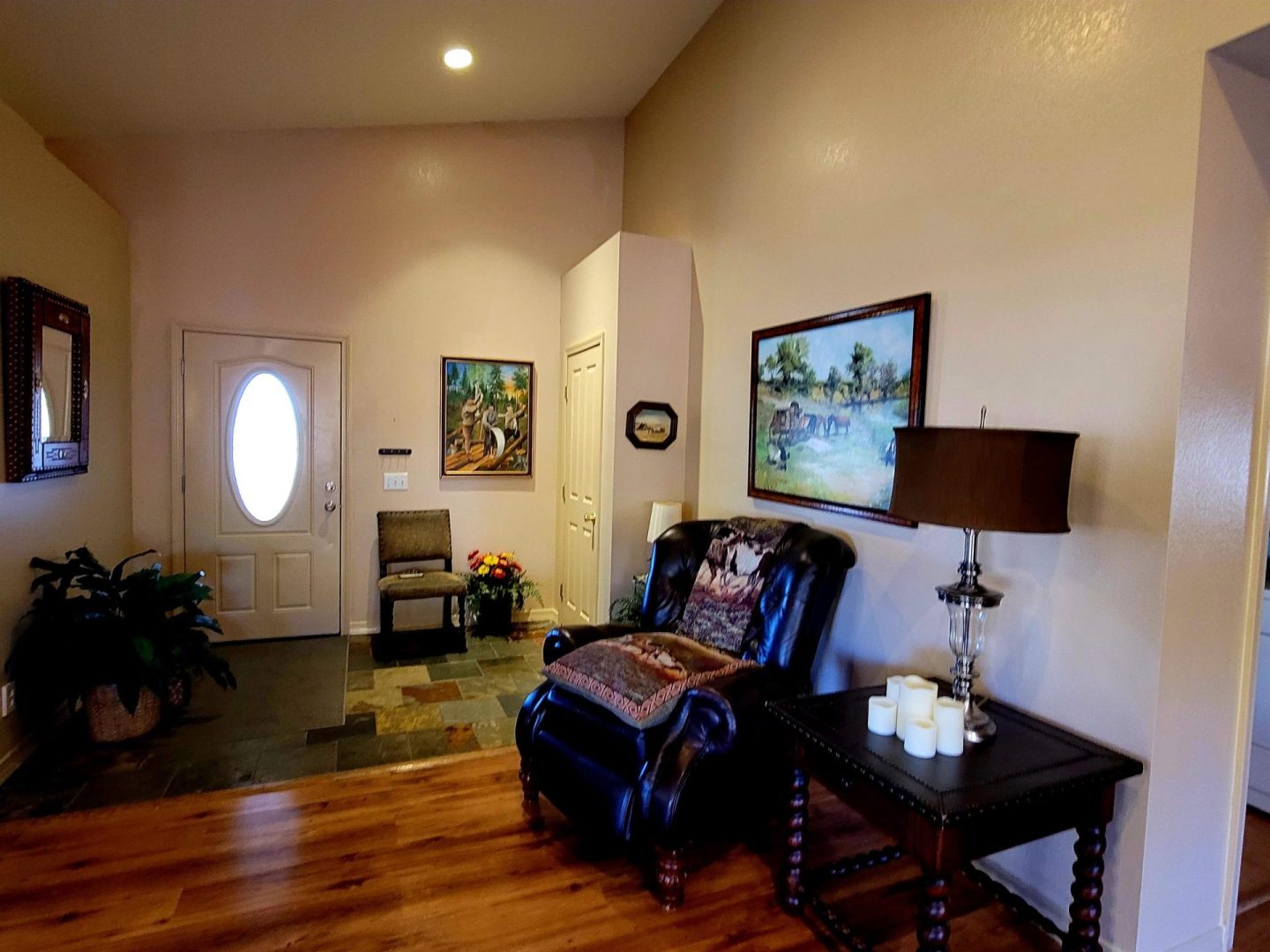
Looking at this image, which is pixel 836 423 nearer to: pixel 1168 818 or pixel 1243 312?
pixel 1243 312

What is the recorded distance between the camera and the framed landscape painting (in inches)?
189

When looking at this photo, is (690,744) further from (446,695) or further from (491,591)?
(491,591)

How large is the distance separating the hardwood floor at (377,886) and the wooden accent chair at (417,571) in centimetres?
174

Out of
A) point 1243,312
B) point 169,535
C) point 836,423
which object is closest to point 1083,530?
point 1243,312

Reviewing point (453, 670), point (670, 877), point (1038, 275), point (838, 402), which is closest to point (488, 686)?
point (453, 670)

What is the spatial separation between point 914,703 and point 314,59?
3.93 metres

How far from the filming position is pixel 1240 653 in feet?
6.13

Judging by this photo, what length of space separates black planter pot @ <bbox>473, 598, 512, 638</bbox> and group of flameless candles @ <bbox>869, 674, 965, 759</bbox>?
3.32 metres

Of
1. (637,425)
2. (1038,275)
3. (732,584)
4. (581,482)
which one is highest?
(1038,275)

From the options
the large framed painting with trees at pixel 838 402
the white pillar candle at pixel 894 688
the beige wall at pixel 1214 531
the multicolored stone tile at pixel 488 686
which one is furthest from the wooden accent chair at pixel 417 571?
the beige wall at pixel 1214 531

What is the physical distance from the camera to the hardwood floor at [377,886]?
6.29 ft

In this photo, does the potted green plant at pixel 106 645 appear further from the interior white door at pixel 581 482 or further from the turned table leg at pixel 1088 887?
the turned table leg at pixel 1088 887

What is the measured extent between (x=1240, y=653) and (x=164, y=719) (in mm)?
4135

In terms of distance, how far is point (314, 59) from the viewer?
11.4 feet
